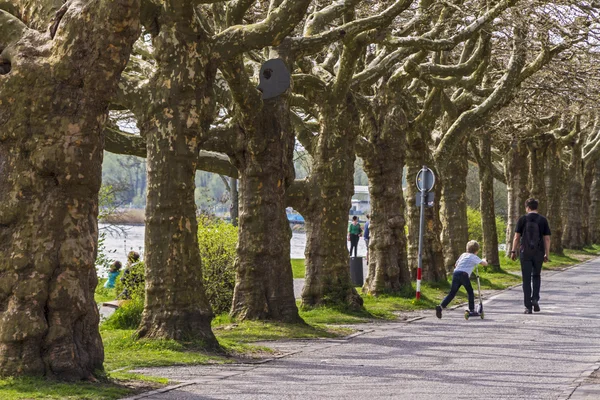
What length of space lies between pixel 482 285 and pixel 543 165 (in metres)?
18.4

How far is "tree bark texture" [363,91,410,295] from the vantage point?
2409 centimetres

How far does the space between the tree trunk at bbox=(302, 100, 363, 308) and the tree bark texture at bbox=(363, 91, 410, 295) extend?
362 cm

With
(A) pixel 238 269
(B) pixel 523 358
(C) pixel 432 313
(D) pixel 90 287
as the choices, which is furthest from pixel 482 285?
(D) pixel 90 287

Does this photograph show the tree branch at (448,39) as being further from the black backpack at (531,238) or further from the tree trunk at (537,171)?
the tree trunk at (537,171)

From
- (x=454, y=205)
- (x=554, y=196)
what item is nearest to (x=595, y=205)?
(x=554, y=196)

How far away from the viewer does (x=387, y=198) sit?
24.6m

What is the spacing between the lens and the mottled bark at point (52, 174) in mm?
10094

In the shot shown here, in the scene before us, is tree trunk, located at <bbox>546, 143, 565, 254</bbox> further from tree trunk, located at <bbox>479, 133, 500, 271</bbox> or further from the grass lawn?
the grass lawn

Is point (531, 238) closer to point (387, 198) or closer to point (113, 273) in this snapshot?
point (387, 198)

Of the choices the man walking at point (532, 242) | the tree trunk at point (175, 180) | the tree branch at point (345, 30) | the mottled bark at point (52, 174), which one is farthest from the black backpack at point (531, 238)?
the mottled bark at point (52, 174)

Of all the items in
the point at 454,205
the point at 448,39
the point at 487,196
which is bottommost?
the point at 454,205

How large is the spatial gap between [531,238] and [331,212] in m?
3.48

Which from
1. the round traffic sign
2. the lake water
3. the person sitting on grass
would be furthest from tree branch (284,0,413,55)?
the round traffic sign

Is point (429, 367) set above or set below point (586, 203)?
below
